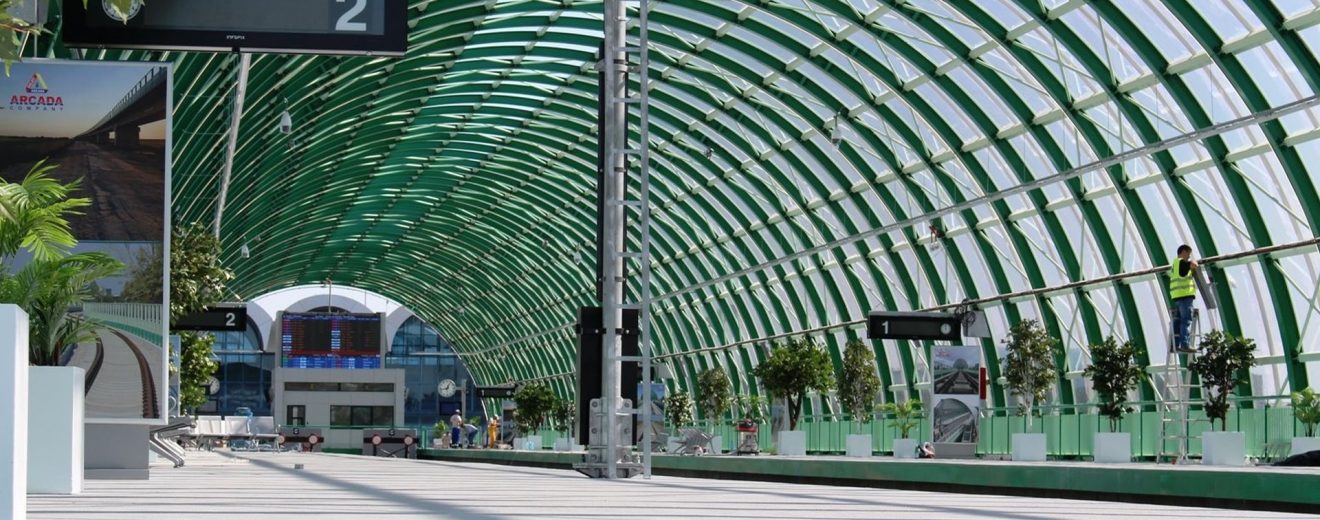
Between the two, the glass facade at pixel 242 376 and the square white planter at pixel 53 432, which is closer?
the square white planter at pixel 53 432

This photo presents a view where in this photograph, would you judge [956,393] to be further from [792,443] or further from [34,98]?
[34,98]

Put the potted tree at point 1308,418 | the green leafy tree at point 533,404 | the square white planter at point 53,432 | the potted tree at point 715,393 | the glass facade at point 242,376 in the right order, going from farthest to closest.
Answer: the glass facade at point 242,376 < the green leafy tree at point 533,404 < the potted tree at point 715,393 < the potted tree at point 1308,418 < the square white planter at point 53,432

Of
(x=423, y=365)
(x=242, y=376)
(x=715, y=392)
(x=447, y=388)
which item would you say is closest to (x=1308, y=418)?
(x=715, y=392)

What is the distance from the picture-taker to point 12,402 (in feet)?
21.5

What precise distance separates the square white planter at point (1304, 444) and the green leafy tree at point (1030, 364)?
523 inches

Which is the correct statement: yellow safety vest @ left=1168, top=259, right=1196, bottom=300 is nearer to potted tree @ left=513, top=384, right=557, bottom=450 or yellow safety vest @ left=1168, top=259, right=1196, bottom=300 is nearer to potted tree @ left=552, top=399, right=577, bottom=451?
potted tree @ left=552, top=399, right=577, bottom=451

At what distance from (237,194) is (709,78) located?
57.2ft

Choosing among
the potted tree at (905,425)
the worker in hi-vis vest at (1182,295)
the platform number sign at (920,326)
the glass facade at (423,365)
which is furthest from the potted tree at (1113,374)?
the glass facade at (423,365)

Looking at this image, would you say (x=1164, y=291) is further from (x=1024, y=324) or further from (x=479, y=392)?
(x=479, y=392)

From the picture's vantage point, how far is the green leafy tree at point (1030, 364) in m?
38.6

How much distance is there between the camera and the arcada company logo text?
582 inches

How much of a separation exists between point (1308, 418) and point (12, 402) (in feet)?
76.5

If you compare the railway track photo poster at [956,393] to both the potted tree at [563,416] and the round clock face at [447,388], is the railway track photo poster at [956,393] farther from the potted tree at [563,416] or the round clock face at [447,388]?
the round clock face at [447,388]

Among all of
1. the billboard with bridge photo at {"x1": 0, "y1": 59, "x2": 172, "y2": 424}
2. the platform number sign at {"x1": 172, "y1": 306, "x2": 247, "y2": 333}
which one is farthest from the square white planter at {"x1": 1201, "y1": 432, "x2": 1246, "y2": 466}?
the platform number sign at {"x1": 172, "y1": 306, "x2": 247, "y2": 333}
